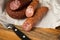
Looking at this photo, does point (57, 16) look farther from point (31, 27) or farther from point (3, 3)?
point (3, 3)

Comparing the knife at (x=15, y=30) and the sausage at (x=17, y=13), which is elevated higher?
the sausage at (x=17, y=13)

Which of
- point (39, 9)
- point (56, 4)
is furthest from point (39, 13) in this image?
point (56, 4)

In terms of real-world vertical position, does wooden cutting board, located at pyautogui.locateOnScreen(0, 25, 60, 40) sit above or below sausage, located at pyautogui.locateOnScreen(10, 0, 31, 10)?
below

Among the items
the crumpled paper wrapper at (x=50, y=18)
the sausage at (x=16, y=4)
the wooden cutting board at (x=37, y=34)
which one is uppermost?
the sausage at (x=16, y=4)

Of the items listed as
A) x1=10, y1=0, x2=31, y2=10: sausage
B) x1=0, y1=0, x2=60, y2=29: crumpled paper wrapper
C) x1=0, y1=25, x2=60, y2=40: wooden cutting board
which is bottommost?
x1=0, y1=25, x2=60, y2=40: wooden cutting board

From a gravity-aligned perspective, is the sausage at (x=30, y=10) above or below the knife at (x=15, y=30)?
above
